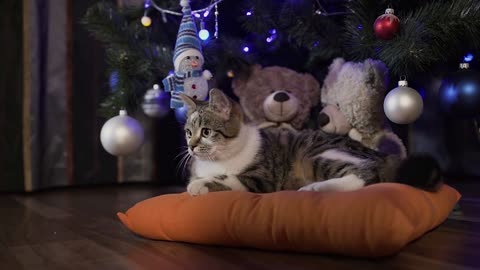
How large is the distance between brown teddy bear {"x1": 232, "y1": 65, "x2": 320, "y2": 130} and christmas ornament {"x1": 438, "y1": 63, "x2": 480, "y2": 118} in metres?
0.43

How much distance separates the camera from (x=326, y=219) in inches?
29.6

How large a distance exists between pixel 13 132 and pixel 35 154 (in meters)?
0.13

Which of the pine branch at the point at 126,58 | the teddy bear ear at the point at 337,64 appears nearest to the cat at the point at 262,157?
the teddy bear ear at the point at 337,64

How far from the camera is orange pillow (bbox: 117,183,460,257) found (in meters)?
0.72

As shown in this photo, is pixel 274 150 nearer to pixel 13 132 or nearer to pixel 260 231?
pixel 260 231

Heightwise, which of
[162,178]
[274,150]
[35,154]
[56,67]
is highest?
[56,67]

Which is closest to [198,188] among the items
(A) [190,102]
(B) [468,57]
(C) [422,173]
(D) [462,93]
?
(A) [190,102]

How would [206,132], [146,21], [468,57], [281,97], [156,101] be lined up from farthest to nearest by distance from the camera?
[156,101] < [146,21] < [281,97] < [468,57] < [206,132]

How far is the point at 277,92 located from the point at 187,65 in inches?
12.7

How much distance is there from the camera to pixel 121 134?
4.85 ft

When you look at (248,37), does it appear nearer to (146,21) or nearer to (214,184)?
(146,21)

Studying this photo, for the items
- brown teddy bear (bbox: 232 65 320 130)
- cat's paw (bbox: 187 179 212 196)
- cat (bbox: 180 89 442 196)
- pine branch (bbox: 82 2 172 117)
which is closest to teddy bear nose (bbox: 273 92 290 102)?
brown teddy bear (bbox: 232 65 320 130)

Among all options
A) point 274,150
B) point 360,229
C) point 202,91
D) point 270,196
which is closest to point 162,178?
point 202,91

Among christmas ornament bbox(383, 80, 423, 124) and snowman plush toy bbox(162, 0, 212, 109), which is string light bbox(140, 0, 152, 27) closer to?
snowman plush toy bbox(162, 0, 212, 109)
